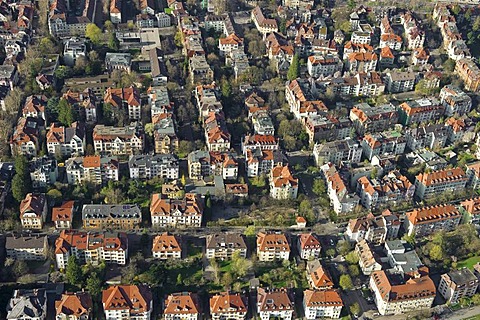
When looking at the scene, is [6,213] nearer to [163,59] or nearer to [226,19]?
[163,59]

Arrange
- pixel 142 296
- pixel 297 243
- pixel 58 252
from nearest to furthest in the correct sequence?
pixel 142 296
pixel 58 252
pixel 297 243

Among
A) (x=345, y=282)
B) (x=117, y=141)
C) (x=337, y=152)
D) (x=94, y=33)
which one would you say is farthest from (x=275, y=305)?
(x=94, y=33)

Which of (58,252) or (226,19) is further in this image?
(226,19)

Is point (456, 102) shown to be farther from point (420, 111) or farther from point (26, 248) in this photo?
point (26, 248)

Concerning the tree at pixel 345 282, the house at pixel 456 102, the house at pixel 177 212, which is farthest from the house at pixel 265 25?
the tree at pixel 345 282

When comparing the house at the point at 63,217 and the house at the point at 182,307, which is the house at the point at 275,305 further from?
the house at the point at 63,217

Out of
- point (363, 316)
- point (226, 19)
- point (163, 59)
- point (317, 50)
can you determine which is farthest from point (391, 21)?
point (363, 316)
